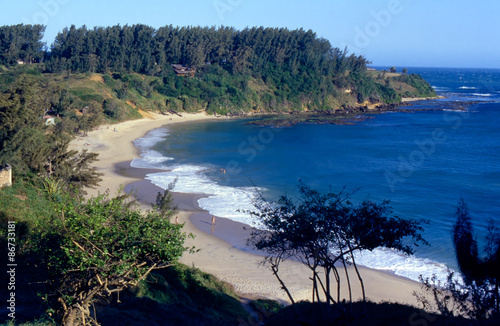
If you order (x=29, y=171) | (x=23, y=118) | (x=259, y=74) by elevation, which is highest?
(x=259, y=74)

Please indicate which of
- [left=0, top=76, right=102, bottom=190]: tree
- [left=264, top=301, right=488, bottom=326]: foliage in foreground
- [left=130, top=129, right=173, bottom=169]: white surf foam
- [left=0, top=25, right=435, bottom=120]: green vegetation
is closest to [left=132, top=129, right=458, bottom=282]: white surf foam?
[left=130, top=129, right=173, bottom=169]: white surf foam

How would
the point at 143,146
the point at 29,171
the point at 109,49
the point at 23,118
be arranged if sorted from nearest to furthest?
the point at 29,171 → the point at 23,118 → the point at 143,146 → the point at 109,49

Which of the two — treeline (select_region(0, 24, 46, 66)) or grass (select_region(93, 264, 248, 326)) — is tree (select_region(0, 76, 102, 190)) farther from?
treeline (select_region(0, 24, 46, 66))

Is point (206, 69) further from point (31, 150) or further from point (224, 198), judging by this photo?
point (31, 150)

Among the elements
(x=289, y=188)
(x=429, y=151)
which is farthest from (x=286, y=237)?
(x=429, y=151)

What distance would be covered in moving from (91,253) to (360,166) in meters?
29.9

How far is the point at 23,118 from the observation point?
1953 centimetres

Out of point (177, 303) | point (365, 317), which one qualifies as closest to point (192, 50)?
point (177, 303)

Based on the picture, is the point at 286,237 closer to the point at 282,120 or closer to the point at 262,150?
the point at 262,150

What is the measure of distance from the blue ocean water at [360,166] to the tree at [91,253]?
28.7ft

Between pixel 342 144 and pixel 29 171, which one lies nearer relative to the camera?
pixel 29 171

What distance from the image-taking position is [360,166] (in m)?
34.6

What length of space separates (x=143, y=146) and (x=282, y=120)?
92.0ft

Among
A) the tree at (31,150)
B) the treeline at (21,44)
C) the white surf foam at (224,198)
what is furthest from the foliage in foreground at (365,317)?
the treeline at (21,44)
